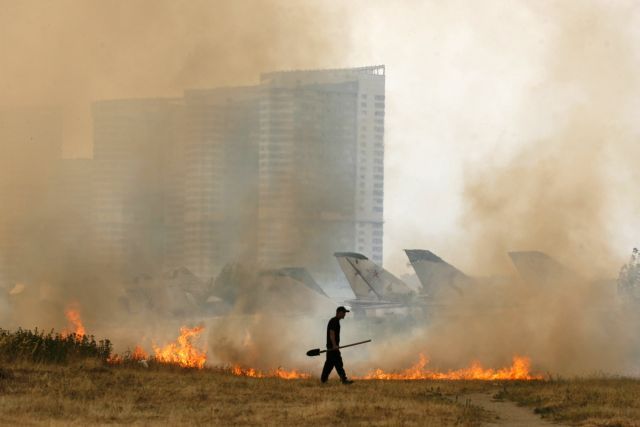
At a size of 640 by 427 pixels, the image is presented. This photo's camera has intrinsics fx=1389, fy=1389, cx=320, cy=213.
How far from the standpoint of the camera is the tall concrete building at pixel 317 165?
76.8 metres

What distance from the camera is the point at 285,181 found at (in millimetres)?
80938

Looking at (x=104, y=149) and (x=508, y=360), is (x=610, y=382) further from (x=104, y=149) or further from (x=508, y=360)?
(x=104, y=149)

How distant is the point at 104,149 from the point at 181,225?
39.8 ft

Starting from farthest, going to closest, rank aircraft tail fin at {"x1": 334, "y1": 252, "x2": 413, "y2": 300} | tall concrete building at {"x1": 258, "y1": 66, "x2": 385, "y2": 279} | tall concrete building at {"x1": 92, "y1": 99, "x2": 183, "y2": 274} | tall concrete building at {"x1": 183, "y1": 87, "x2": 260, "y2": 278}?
aircraft tail fin at {"x1": 334, "y1": 252, "x2": 413, "y2": 300} → tall concrete building at {"x1": 183, "y1": 87, "x2": 260, "y2": 278} → tall concrete building at {"x1": 258, "y1": 66, "x2": 385, "y2": 279} → tall concrete building at {"x1": 92, "y1": 99, "x2": 183, "y2": 274}

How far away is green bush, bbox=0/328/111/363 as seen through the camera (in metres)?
34.6

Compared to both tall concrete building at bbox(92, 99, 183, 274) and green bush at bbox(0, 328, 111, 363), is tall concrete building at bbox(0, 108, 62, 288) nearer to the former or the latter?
tall concrete building at bbox(92, 99, 183, 274)

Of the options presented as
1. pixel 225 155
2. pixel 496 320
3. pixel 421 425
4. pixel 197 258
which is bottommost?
pixel 421 425

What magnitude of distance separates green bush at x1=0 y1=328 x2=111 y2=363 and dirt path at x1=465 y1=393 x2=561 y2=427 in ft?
35.1

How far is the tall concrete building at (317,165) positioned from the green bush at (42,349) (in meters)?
34.2

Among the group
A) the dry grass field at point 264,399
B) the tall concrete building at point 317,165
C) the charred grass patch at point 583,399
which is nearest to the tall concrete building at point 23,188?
the tall concrete building at point 317,165

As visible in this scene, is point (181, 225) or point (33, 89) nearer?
point (33, 89)

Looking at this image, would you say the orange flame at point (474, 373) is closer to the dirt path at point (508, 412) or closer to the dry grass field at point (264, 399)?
the dry grass field at point (264, 399)

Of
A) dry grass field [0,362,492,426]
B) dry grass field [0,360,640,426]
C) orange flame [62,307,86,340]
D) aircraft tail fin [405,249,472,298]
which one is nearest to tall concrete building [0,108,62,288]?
orange flame [62,307,86,340]

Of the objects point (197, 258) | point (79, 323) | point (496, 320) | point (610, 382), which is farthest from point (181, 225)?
point (610, 382)
